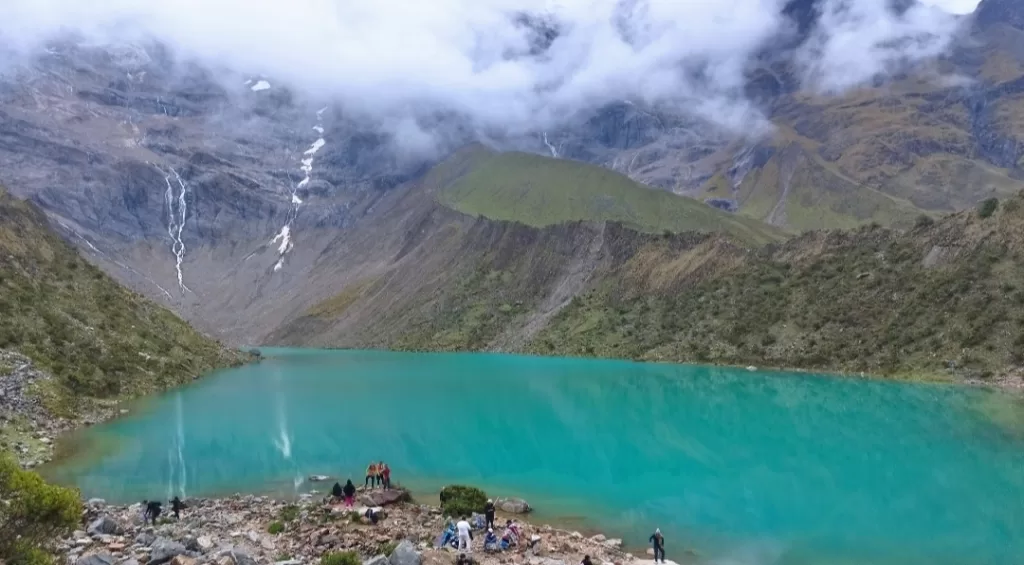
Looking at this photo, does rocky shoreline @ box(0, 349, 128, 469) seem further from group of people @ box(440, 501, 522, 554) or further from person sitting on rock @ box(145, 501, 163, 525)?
group of people @ box(440, 501, 522, 554)

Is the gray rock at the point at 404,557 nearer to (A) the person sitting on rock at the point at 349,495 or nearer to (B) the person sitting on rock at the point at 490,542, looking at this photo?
(B) the person sitting on rock at the point at 490,542

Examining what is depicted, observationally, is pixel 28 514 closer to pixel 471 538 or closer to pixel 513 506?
pixel 471 538

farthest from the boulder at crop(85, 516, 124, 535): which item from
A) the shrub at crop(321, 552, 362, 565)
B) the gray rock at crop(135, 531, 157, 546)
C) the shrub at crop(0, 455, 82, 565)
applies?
the shrub at crop(321, 552, 362, 565)

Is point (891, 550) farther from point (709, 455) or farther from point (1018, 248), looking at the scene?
point (1018, 248)

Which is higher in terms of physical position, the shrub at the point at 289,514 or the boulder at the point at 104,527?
the shrub at the point at 289,514

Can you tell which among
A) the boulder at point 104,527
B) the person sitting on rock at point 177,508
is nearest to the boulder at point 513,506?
the person sitting on rock at point 177,508

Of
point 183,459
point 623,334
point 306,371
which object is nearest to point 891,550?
point 183,459

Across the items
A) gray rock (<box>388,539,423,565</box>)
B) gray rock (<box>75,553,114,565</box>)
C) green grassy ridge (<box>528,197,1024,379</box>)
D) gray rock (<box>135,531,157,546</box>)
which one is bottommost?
gray rock (<box>75,553,114,565</box>)

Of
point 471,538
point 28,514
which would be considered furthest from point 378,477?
point 28,514
